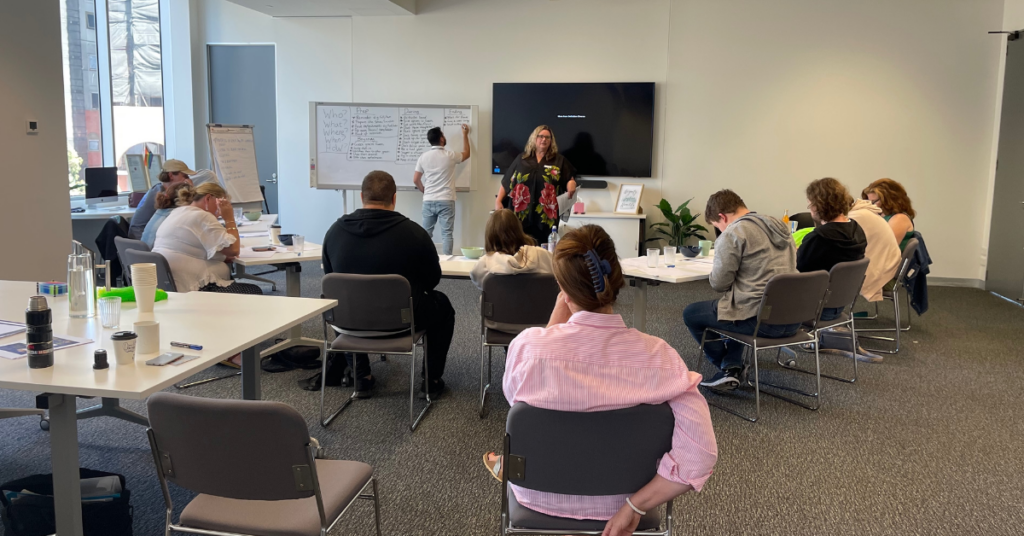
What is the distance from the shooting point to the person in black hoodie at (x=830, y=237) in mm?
4031

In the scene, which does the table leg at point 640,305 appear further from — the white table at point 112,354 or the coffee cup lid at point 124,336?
the coffee cup lid at point 124,336

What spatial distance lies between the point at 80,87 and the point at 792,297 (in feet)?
22.4

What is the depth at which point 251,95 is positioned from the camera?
829cm

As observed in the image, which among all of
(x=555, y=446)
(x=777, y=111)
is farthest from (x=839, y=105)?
(x=555, y=446)

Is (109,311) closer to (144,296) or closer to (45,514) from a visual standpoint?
(144,296)

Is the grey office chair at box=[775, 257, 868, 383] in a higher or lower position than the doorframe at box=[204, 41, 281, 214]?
lower

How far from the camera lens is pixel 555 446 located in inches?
64.2

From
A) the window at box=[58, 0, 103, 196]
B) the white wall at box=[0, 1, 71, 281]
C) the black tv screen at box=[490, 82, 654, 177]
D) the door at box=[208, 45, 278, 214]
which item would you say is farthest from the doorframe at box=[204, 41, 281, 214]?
the white wall at box=[0, 1, 71, 281]

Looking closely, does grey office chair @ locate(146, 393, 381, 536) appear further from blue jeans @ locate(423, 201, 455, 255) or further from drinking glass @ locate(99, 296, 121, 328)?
blue jeans @ locate(423, 201, 455, 255)

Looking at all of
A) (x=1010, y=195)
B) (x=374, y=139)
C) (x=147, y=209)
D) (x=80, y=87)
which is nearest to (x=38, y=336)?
(x=147, y=209)

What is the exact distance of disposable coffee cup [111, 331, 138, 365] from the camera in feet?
6.53

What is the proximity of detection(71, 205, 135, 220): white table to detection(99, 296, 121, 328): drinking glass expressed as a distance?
156 inches

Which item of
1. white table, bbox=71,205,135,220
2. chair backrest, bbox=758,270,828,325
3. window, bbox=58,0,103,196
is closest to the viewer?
chair backrest, bbox=758,270,828,325

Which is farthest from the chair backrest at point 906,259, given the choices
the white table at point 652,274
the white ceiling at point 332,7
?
the white ceiling at point 332,7
